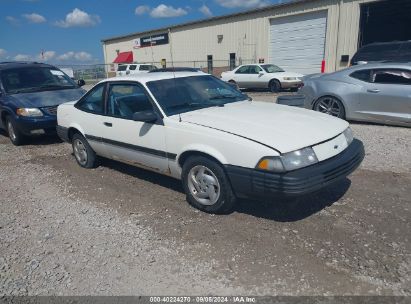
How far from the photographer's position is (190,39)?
30406 millimetres

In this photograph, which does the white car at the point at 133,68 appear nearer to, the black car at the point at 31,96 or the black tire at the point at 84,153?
the black car at the point at 31,96

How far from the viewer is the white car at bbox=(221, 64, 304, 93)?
16.1 m

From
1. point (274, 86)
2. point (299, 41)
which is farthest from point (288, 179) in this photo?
point (299, 41)

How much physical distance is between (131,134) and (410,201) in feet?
11.2

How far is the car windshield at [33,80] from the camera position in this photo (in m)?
7.67

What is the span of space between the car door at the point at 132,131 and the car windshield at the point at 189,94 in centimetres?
17

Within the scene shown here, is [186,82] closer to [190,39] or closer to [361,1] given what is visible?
[361,1]

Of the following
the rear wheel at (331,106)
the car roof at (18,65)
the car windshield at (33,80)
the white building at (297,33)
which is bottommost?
the rear wheel at (331,106)

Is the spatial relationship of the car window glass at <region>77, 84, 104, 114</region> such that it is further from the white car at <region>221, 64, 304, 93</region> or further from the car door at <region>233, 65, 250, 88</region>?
the car door at <region>233, 65, 250, 88</region>

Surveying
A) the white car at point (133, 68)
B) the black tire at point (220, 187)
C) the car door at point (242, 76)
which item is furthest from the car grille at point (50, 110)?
the white car at point (133, 68)

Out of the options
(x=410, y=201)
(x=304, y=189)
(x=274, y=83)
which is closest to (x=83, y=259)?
(x=304, y=189)

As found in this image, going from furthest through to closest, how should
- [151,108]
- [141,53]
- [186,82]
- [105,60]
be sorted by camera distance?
[105,60] < [141,53] < [186,82] < [151,108]

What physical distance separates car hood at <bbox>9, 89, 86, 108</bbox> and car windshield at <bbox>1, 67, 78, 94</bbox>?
0.87 feet

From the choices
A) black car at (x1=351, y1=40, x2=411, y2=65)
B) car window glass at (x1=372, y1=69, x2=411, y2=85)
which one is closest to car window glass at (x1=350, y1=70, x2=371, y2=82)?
car window glass at (x1=372, y1=69, x2=411, y2=85)
